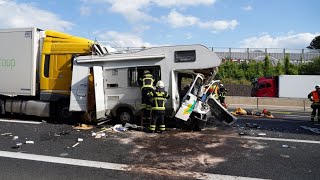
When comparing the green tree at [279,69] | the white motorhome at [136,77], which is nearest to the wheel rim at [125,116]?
the white motorhome at [136,77]

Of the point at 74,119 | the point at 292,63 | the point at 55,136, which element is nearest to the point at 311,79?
the point at 292,63

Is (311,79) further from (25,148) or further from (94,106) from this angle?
(25,148)

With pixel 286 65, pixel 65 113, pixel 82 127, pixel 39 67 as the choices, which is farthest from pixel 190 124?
pixel 286 65

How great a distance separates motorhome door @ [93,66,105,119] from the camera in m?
9.51

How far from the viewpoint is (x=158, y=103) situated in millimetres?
8977

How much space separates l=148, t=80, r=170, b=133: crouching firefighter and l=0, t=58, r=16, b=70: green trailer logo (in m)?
5.03

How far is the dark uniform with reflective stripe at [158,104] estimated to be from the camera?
8.92m

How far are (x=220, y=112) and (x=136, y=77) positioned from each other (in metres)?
2.73

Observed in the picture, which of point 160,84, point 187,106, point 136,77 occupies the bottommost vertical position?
point 187,106

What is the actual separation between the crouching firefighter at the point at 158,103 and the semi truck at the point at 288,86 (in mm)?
19688

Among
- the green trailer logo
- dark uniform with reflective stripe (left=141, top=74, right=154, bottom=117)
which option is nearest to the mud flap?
dark uniform with reflective stripe (left=141, top=74, right=154, bottom=117)

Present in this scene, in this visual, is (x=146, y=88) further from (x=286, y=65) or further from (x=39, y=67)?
(x=286, y=65)

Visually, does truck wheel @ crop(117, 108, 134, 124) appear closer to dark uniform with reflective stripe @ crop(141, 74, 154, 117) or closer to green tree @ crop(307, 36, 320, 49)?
dark uniform with reflective stripe @ crop(141, 74, 154, 117)

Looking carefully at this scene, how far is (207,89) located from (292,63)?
32.4 meters
